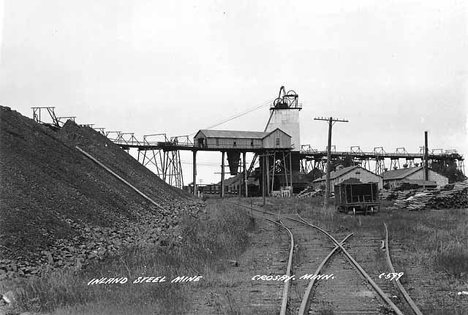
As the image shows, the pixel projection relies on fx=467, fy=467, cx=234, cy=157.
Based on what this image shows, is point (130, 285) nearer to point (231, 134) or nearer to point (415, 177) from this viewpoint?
point (231, 134)

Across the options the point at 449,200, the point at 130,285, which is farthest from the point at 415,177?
the point at 130,285

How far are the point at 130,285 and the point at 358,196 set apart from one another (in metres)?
22.0

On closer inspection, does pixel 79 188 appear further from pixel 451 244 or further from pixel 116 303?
pixel 451 244

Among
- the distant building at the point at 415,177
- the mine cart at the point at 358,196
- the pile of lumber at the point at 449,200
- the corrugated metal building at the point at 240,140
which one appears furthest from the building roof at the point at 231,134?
the pile of lumber at the point at 449,200

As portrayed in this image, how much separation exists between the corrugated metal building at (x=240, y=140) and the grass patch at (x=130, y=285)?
45.3 m

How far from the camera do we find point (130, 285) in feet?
25.2

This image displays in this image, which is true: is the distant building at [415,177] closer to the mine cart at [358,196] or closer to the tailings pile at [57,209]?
the mine cart at [358,196]

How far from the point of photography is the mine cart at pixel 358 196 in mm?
27141

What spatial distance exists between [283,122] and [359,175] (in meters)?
13.8

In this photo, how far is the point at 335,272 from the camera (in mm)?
9180

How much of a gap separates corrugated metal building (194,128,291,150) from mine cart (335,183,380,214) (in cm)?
3027

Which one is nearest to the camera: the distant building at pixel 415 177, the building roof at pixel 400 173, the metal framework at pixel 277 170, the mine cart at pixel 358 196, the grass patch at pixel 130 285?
the grass patch at pixel 130 285

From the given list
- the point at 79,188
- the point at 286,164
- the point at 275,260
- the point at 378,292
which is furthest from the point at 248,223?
the point at 286,164

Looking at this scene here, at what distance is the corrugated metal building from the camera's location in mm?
57184
